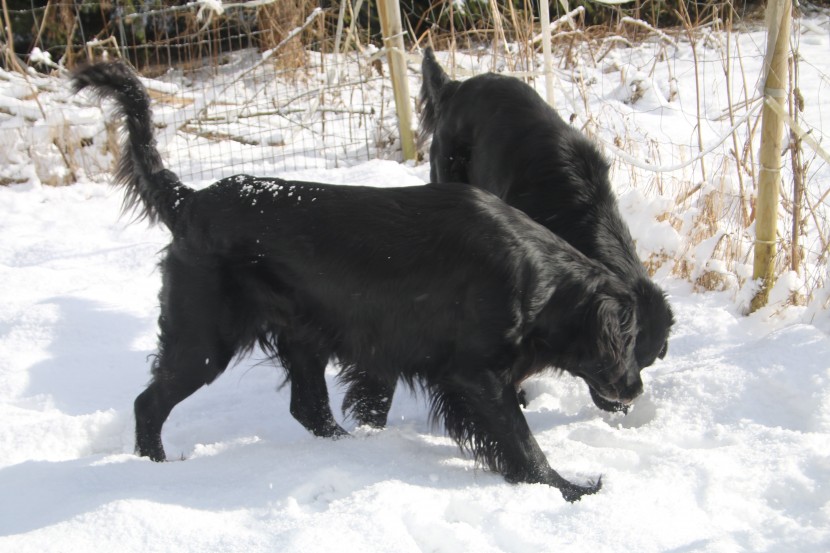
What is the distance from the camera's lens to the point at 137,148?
3078 mm

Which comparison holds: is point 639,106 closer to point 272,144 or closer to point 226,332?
point 272,144

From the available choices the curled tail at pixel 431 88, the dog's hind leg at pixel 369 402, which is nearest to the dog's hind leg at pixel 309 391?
the dog's hind leg at pixel 369 402

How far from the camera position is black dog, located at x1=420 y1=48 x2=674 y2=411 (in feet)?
10.1

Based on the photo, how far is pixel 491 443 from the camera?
2.79m

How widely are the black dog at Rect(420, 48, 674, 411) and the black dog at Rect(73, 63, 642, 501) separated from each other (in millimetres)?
231

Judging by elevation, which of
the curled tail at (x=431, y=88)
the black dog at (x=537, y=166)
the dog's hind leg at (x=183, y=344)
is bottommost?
the dog's hind leg at (x=183, y=344)

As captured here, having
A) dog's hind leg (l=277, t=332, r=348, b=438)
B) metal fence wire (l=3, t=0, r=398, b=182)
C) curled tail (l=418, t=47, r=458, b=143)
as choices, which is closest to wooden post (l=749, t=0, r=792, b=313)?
curled tail (l=418, t=47, r=458, b=143)

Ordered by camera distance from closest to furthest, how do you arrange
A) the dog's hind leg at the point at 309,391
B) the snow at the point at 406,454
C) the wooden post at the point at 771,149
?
1. the snow at the point at 406,454
2. the dog's hind leg at the point at 309,391
3. the wooden post at the point at 771,149

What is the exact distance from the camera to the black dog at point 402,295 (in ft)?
8.98

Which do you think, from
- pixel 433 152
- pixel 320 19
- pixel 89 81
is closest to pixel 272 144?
pixel 320 19

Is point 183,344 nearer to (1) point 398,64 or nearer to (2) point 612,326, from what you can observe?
(2) point 612,326

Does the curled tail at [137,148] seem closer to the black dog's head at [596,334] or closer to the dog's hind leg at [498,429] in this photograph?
the dog's hind leg at [498,429]

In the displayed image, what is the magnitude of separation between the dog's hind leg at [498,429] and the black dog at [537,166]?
1.74ft

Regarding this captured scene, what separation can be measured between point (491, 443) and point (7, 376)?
7.78 feet
